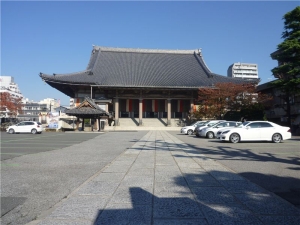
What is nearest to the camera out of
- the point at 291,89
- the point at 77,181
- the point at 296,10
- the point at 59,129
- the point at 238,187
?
the point at 238,187

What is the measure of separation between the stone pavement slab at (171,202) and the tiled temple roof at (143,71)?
3411 cm

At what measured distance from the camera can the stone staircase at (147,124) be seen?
40013 millimetres

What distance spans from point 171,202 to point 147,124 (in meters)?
38.5

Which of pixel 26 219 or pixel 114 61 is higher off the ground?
pixel 114 61

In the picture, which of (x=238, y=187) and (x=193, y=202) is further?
(x=238, y=187)

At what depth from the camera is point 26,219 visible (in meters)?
3.72

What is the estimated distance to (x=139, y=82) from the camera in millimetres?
41719

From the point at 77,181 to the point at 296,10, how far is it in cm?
2309

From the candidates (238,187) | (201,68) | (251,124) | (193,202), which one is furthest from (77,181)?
(201,68)

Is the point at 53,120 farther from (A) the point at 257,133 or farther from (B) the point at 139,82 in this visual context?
(A) the point at 257,133

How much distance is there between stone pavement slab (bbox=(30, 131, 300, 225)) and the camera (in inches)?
142

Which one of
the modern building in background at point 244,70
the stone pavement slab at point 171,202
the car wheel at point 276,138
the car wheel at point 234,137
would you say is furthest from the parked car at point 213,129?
the modern building in background at point 244,70

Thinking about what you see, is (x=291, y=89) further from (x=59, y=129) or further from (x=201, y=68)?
(x=59, y=129)

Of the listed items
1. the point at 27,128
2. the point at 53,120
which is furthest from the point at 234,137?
the point at 53,120
